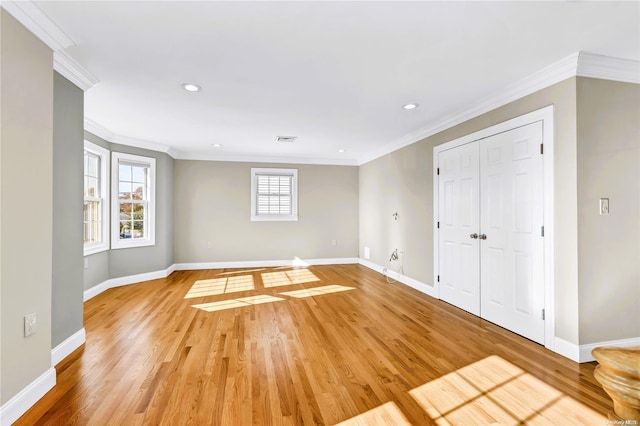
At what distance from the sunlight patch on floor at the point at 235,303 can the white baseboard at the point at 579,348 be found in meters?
3.16

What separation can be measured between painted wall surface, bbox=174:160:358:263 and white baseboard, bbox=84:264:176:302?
2.50 ft

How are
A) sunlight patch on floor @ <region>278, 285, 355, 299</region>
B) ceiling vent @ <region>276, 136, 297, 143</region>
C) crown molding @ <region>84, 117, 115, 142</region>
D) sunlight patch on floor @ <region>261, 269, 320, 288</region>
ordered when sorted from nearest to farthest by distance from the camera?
1. crown molding @ <region>84, 117, 115, 142</region>
2. sunlight patch on floor @ <region>278, 285, 355, 299</region>
3. ceiling vent @ <region>276, 136, 297, 143</region>
4. sunlight patch on floor @ <region>261, 269, 320, 288</region>

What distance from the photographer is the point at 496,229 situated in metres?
3.29

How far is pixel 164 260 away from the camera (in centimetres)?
578

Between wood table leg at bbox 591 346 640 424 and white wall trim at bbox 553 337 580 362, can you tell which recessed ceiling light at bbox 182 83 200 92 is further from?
white wall trim at bbox 553 337 580 362

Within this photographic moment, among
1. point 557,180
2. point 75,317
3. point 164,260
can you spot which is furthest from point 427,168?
point 164,260

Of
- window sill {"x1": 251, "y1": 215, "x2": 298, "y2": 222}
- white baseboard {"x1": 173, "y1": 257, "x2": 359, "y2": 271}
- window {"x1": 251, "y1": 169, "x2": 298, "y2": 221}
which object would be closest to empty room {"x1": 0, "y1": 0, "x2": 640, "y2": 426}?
white baseboard {"x1": 173, "y1": 257, "x2": 359, "y2": 271}

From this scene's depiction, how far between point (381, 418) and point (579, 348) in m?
1.89

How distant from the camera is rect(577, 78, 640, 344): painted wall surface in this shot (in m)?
2.51

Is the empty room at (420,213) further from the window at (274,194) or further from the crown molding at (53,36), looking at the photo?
the window at (274,194)

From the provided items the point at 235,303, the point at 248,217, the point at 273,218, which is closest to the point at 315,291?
the point at 235,303

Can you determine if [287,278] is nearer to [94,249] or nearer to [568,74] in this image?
[94,249]

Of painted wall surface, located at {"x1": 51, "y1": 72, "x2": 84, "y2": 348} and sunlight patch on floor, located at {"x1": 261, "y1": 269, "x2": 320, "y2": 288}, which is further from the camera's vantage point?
sunlight patch on floor, located at {"x1": 261, "y1": 269, "x2": 320, "y2": 288}

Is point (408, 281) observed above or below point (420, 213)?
below
